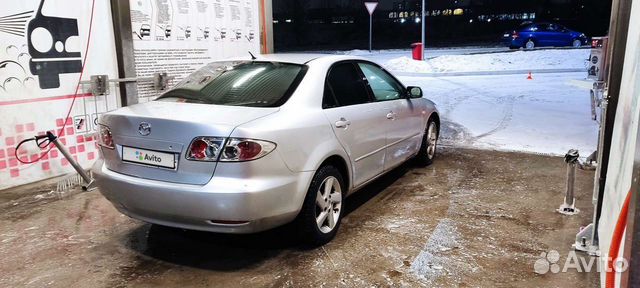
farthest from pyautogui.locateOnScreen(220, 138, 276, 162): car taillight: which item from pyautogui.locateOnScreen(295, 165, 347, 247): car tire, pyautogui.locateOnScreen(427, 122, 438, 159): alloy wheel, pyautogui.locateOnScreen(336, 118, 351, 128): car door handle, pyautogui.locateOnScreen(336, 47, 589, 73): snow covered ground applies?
pyautogui.locateOnScreen(336, 47, 589, 73): snow covered ground

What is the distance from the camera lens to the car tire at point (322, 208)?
3543 mm

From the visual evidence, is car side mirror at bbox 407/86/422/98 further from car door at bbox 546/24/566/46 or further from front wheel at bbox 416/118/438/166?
car door at bbox 546/24/566/46

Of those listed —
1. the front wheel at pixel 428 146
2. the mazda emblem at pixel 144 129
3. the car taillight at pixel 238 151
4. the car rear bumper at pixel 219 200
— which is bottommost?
the front wheel at pixel 428 146

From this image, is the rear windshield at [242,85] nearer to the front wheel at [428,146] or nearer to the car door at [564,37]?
the front wheel at [428,146]

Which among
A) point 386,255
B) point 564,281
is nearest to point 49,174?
point 386,255

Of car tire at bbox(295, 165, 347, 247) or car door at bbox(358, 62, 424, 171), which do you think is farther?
car door at bbox(358, 62, 424, 171)

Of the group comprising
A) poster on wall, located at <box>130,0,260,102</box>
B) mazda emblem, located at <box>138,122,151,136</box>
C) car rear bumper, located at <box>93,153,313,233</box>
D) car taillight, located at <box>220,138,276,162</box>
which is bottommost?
car rear bumper, located at <box>93,153,313,233</box>

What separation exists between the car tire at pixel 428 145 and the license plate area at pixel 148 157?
3.43 metres

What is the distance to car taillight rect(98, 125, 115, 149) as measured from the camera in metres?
3.49

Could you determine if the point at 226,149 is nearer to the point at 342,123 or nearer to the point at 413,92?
the point at 342,123

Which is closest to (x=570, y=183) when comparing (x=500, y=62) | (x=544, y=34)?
(x=500, y=62)

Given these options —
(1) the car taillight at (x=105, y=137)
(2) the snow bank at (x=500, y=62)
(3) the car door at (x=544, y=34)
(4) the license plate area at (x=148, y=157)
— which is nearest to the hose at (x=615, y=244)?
(4) the license plate area at (x=148, y=157)

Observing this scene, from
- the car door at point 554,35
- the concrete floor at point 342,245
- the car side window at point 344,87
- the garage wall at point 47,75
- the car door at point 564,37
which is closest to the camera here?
the concrete floor at point 342,245

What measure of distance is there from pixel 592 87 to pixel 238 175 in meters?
3.07
